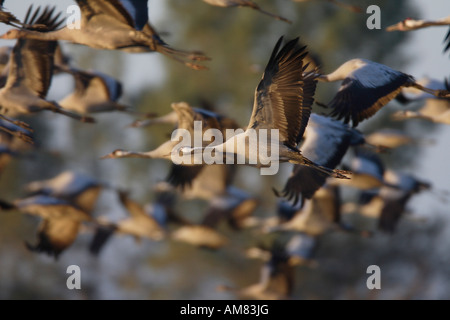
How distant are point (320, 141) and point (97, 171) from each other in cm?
1559

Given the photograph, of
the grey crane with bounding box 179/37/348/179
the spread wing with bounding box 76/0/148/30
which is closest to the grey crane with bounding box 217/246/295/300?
the spread wing with bounding box 76/0/148/30

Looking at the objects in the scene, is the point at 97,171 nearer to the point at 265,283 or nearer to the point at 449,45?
the point at 265,283

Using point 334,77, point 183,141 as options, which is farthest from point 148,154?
point 334,77

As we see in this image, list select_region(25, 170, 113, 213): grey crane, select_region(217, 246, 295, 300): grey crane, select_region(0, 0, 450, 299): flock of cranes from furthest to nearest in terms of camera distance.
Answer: select_region(25, 170, 113, 213): grey crane, select_region(217, 246, 295, 300): grey crane, select_region(0, 0, 450, 299): flock of cranes

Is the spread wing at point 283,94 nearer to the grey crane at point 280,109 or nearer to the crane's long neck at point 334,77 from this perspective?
the grey crane at point 280,109

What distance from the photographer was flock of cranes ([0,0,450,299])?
631 centimetres

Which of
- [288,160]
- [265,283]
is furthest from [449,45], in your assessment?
→ [265,283]

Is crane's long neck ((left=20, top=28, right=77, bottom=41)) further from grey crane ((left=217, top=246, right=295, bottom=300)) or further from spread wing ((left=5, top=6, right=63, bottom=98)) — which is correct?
grey crane ((left=217, top=246, right=295, bottom=300))

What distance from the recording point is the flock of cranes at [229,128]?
631 centimetres

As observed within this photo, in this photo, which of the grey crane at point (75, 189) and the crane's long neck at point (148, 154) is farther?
the grey crane at point (75, 189)

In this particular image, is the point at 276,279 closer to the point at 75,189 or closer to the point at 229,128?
the point at 75,189

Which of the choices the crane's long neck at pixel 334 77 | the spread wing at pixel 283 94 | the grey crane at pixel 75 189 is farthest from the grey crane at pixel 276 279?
the spread wing at pixel 283 94

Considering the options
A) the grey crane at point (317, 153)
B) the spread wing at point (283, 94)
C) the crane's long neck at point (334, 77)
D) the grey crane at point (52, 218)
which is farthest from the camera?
the grey crane at point (52, 218)

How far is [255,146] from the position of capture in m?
6.25
